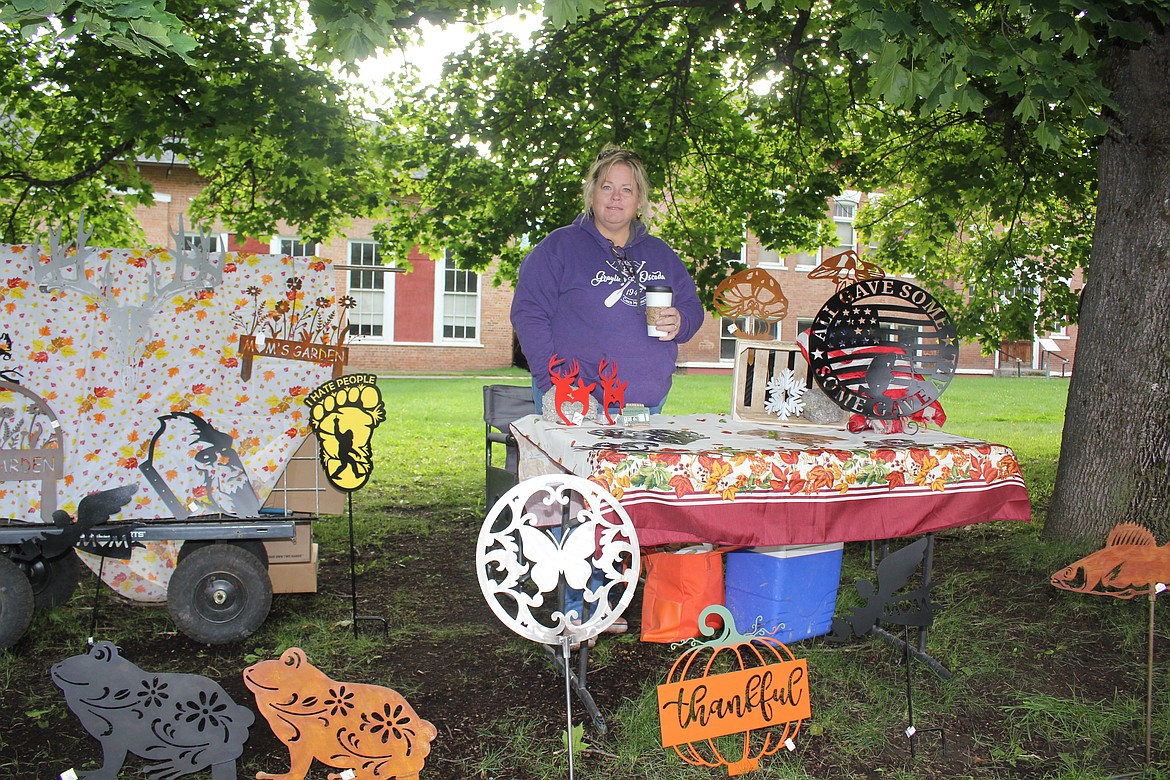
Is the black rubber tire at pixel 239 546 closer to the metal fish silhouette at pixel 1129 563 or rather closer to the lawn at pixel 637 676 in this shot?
the lawn at pixel 637 676

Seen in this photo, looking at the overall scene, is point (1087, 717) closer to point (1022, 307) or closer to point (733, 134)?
point (733, 134)

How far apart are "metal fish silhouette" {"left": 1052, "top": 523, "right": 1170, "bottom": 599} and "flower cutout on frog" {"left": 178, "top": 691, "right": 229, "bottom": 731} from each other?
226 cm

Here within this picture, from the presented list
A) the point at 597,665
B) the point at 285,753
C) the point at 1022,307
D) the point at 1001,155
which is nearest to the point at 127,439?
the point at 285,753

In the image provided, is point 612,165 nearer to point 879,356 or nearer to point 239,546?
point 879,356

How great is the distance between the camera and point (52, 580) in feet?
12.6

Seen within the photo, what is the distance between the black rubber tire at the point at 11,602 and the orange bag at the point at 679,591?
237 centimetres

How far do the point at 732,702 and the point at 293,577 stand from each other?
7.48ft

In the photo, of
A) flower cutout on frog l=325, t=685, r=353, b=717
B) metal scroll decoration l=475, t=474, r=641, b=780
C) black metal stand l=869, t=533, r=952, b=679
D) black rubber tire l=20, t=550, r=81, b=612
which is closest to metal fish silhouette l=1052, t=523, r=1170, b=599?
black metal stand l=869, t=533, r=952, b=679

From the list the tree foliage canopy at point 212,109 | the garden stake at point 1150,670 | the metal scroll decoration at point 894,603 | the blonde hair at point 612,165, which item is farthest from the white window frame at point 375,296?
the garden stake at point 1150,670

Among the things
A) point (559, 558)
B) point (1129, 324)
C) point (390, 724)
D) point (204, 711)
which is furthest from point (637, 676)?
point (1129, 324)

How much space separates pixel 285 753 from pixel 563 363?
5.17 feet

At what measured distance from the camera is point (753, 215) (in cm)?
703

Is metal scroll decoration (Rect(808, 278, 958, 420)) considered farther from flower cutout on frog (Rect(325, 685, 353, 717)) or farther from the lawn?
flower cutout on frog (Rect(325, 685, 353, 717))

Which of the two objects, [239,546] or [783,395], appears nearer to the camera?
[783,395]
